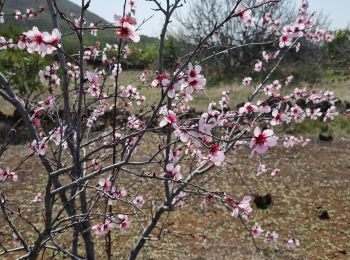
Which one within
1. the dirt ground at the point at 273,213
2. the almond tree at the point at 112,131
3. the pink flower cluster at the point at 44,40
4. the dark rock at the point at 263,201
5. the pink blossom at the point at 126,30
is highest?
the pink blossom at the point at 126,30

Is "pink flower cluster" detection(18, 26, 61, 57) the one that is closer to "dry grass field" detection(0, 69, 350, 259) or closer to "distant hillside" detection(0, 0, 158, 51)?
"distant hillside" detection(0, 0, 158, 51)

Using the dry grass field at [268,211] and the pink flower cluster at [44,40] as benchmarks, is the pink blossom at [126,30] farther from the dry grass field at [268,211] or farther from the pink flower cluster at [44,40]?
the dry grass field at [268,211]

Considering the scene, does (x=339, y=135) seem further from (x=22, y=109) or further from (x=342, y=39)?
(x=342, y=39)

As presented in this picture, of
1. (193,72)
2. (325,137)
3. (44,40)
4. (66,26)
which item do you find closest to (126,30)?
(44,40)

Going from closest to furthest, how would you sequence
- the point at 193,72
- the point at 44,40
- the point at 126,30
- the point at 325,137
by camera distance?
the point at 126,30, the point at 44,40, the point at 193,72, the point at 325,137

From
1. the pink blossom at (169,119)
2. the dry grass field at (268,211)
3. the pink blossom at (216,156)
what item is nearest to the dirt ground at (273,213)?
the dry grass field at (268,211)

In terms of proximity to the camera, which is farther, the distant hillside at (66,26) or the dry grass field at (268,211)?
the dry grass field at (268,211)

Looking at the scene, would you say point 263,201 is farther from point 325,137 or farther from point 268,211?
point 325,137

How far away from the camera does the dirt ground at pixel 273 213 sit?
4973 mm

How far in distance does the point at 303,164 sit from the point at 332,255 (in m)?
3.07

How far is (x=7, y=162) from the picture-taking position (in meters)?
7.77

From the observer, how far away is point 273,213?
5.96 meters

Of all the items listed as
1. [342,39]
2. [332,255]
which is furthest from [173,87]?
[342,39]

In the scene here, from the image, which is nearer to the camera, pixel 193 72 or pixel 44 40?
pixel 44 40
